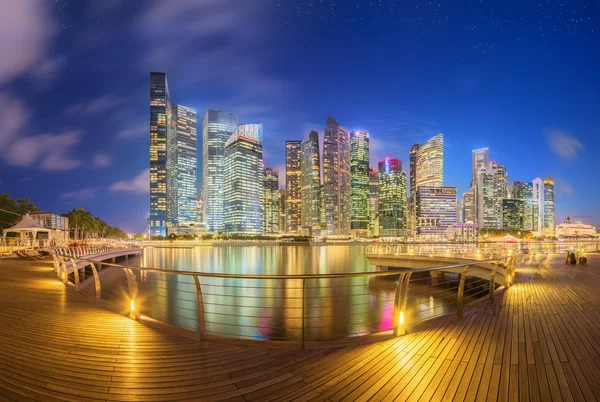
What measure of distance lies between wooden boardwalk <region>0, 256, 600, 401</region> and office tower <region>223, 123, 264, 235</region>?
599 feet

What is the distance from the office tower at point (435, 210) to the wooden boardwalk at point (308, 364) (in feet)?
629

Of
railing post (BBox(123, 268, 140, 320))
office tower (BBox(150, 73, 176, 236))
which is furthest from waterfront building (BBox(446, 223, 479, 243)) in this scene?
railing post (BBox(123, 268, 140, 320))

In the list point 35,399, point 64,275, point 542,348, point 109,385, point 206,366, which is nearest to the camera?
point 35,399

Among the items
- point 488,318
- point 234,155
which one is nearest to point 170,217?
point 234,155

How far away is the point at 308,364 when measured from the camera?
12.6 feet

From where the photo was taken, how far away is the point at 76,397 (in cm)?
313

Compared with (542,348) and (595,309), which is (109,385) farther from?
(595,309)

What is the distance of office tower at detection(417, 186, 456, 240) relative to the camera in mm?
185750

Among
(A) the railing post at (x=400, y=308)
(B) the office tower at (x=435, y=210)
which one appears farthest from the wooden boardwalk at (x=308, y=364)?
(B) the office tower at (x=435, y=210)

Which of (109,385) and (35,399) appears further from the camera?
(109,385)

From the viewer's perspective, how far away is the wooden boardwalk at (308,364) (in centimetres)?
318

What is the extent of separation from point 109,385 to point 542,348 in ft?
17.4

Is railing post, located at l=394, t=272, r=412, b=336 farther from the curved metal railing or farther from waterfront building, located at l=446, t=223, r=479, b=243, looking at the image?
waterfront building, located at l=446, t=223, r=479, b=243

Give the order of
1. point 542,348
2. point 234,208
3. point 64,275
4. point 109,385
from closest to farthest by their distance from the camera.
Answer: point 109,385 < point 542,348 < point 64,275 < point 234,208
